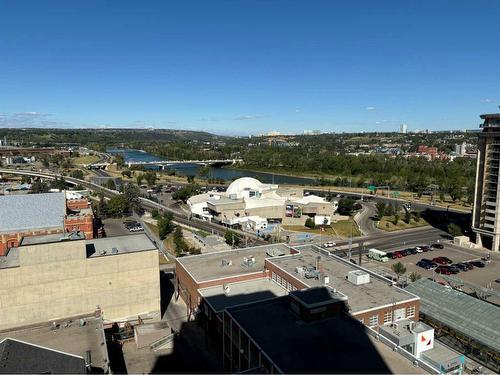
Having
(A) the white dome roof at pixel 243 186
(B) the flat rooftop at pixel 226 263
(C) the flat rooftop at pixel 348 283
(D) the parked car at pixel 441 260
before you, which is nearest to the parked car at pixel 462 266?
(D) the parked car at pixel 441 260

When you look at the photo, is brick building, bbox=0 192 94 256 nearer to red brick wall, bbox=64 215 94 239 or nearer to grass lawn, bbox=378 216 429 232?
red brick wall, bbox=64 215 94 239

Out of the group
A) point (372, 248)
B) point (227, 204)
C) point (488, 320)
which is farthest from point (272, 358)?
point (227, 204)

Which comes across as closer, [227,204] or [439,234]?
[439,234]

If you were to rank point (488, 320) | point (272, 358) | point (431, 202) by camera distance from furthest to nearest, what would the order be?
point (431, 202)
point (488, 320)
point (272, 358)

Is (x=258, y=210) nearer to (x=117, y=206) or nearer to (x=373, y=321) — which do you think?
(x=117, y=206)

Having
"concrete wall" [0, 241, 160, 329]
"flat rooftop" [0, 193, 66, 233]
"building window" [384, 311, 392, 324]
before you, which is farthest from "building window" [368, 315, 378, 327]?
"flat rooftop" [0, 193, 66, 233]

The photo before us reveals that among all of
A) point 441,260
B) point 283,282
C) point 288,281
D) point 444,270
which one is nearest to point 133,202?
point 283,282

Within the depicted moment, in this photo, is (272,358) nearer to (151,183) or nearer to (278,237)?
(278,237)

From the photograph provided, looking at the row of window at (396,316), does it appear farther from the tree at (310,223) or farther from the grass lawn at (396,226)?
the grass lawn at (396,226)
